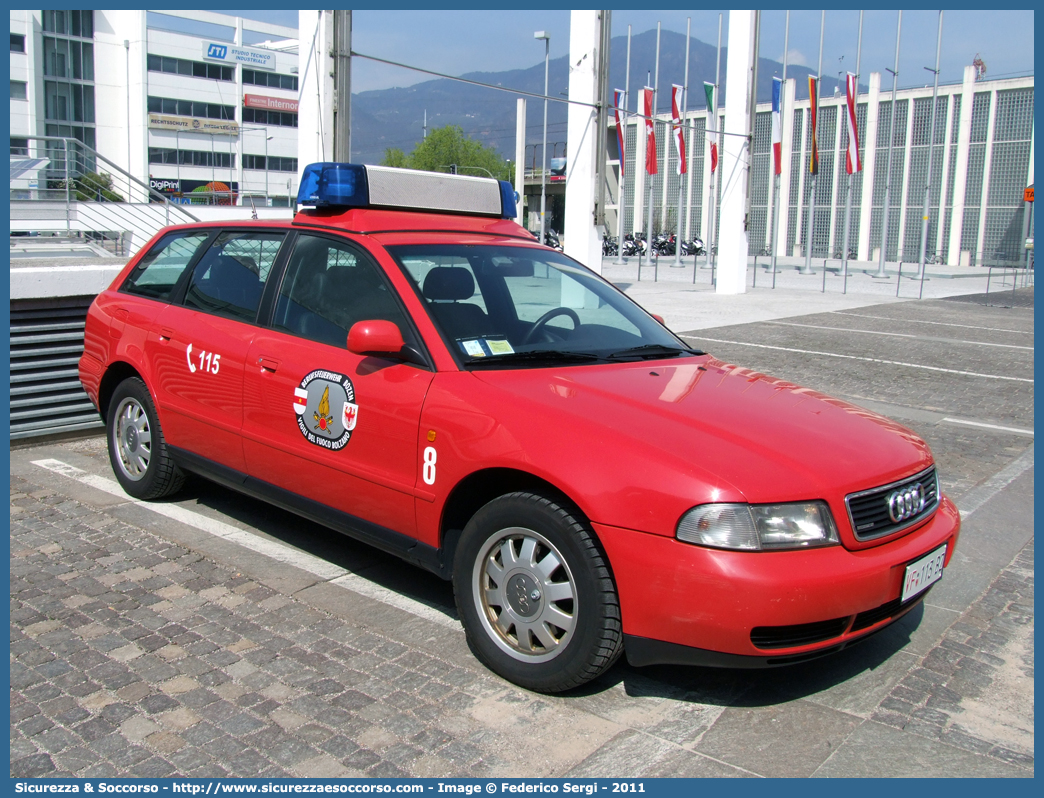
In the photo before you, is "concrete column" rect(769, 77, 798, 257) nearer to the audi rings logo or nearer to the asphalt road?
the asphalt road

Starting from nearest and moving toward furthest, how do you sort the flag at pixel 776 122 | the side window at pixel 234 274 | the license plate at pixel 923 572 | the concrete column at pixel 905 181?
→ the license plate at pixel 923 572
the side window at pixel 234 274
the flag at pixel 776 122
the concrete column at pixel 905 181

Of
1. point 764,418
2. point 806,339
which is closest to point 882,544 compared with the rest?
point 764,418

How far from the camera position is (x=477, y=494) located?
3.60 metres

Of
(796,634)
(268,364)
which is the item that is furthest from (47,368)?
(796,634)

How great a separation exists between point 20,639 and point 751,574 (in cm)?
281

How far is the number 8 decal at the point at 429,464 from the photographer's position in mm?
3584

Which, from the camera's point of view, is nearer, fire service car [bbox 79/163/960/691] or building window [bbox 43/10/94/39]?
fire service car [bbox 79/163/960/691]

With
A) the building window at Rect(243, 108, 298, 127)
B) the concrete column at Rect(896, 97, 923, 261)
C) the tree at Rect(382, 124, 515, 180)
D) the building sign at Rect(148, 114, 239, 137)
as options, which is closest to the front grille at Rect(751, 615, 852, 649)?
the concrete column at Rect(896, 97, 923, 261)

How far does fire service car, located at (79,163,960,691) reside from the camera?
2986 mm

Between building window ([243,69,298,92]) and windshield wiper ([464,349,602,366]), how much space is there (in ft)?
300

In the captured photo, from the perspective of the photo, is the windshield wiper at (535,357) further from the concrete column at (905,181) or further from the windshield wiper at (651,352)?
the concrete column at (905,181)

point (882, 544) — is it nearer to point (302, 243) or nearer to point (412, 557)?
point (412, 557)

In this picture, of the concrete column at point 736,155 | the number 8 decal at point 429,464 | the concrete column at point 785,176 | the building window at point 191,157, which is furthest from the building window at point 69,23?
the number 8 decal at point 429,464

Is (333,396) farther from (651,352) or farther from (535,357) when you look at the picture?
(651,352)
